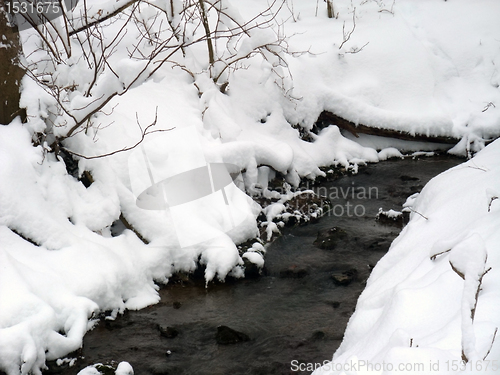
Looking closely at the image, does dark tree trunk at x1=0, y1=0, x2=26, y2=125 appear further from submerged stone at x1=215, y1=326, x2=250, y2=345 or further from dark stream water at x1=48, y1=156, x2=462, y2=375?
submerged stone at x1=215, y1=326, x2=250, y2=345

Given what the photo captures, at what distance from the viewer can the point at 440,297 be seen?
2670 millimetres

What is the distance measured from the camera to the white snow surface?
311cm

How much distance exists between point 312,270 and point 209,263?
1.23m

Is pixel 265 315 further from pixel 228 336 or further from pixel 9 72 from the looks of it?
pixel 9 72

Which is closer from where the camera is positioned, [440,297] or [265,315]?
[440,297]

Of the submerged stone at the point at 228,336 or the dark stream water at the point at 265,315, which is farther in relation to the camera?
the submerged stone at the point at 228,336

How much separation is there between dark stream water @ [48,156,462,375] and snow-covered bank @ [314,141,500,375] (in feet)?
2.77

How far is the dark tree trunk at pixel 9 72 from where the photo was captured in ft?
17.2

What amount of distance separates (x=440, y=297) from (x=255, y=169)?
506 cm

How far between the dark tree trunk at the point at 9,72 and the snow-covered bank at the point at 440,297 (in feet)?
14.2

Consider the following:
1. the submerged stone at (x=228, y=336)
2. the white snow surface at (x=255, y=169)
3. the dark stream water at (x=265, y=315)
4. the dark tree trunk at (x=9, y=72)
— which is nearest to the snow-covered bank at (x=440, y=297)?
the white snow surface at (x=255, y=169)

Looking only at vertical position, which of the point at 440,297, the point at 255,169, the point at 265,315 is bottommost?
the point at 265,315

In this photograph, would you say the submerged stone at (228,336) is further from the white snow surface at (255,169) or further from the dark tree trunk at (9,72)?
the dark tree trunk at (9,72)

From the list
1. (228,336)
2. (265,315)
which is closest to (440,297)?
(228,336)
